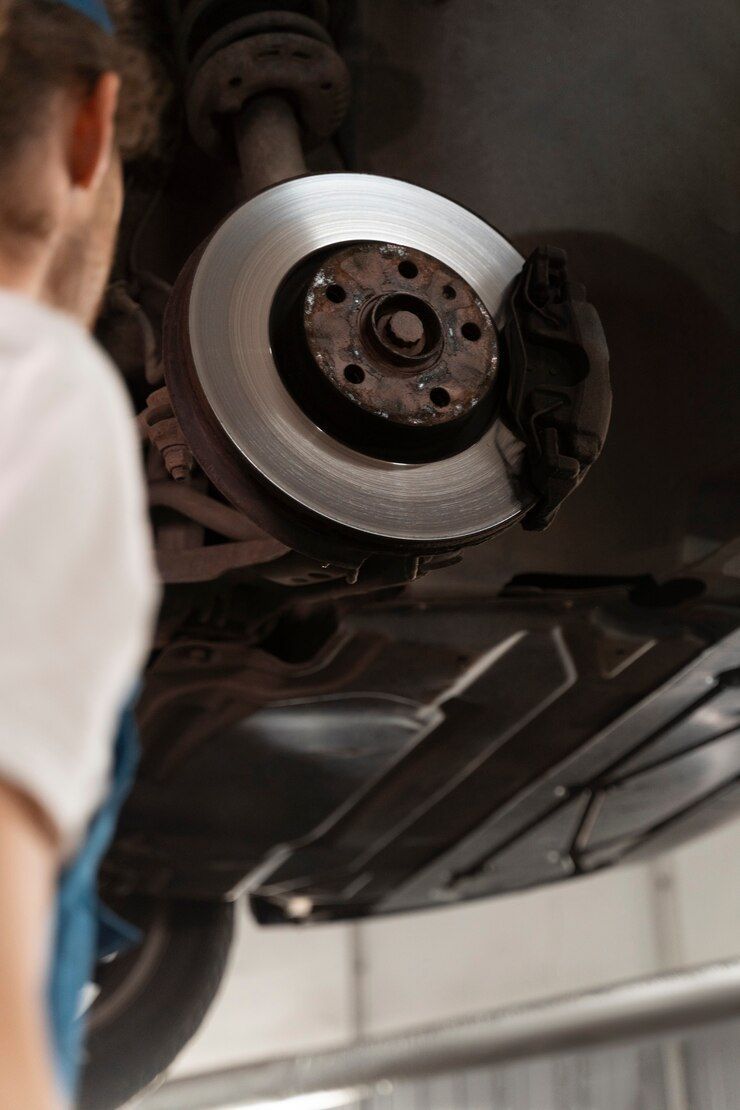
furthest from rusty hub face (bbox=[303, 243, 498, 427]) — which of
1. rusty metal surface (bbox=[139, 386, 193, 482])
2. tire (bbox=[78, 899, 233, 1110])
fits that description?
tire (bbox=[78, 899, 233, 1110])

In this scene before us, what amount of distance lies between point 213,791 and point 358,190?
735 millimetres

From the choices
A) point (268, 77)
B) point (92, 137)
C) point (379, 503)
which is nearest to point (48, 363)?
point (92, 137)

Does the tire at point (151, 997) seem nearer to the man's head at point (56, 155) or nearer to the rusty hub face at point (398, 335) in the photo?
the rusty hub face at point (398, 335)

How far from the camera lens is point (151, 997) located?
5.11ft

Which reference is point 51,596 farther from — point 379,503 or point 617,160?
Answer: point 617,160

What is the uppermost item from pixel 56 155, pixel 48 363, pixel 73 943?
pixel 56 155

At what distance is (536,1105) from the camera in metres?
4.04

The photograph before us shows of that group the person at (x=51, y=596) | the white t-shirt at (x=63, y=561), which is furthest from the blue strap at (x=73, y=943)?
the white t-shirt at (x=63, y=561)

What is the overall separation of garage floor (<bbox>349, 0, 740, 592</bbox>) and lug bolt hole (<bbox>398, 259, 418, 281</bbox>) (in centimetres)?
16

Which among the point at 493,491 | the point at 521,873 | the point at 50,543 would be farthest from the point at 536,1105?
the point at 50,543

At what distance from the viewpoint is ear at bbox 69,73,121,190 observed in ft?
1.36

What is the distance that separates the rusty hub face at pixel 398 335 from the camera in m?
0.70

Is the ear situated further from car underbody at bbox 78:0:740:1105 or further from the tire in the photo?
the tire

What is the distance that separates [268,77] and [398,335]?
0.23m
